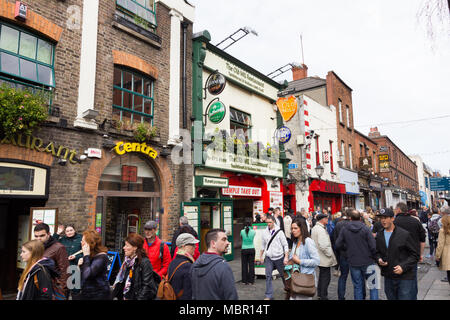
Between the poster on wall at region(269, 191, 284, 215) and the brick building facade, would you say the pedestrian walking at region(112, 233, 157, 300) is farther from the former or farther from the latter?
the poster on wall at region(269, 191, 284, 215)

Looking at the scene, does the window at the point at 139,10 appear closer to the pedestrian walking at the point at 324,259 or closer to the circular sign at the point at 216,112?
the circular sign at the point at 216,112

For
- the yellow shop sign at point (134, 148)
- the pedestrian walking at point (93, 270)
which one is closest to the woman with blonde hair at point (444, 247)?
the pedestrian walking at point (93, 270)

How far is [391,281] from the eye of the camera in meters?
4.71

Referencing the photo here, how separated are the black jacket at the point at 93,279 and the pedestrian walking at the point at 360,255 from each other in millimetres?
4214

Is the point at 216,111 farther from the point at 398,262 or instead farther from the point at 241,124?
the point at 398,262

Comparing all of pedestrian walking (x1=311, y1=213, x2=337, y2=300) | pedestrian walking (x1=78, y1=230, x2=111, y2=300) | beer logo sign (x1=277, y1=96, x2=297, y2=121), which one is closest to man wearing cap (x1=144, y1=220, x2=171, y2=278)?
pedestrian walking (x1=78, y1=230, x2=111, y2=300)

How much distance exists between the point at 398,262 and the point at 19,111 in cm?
722

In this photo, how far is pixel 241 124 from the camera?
1364cm

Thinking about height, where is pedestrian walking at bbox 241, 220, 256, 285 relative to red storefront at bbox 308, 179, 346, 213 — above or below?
below

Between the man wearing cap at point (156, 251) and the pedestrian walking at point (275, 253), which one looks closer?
the man wearing cap at point (156, 251)

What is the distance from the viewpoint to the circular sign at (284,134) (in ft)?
49.0

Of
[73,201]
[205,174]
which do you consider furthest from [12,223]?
[205,174]

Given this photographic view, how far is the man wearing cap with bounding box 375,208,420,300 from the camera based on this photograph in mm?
4559

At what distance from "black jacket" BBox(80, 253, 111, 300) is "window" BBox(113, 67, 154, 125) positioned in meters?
5.17
